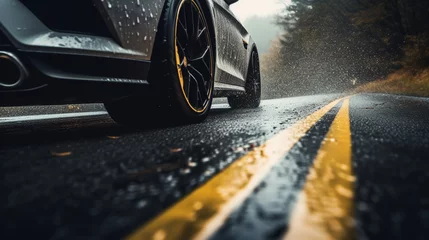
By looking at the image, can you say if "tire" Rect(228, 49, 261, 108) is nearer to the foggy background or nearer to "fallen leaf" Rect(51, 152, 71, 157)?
"fallen leaf" Rect(51, 152, 71, 157)

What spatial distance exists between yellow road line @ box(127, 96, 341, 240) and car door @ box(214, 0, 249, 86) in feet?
8.43

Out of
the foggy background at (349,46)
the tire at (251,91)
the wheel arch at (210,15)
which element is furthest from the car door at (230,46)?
the foggy background at (349,46)

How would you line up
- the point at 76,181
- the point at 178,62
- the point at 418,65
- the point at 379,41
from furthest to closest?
the point at 379,41
the point at 418,65
the point at 178,62
the point at 76,181

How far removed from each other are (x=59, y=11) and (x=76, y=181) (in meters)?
1.24

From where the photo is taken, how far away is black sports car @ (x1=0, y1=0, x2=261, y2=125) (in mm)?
2041

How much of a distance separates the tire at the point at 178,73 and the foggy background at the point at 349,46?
52.9 ft

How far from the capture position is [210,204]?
997mm

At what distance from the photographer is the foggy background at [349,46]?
20.7 meters

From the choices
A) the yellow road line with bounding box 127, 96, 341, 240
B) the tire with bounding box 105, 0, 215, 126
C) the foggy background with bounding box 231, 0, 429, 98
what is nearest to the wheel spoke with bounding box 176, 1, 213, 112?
the tire with bounding box 105, 0, 215, 126

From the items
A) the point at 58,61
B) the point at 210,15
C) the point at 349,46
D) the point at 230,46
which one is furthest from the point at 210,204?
the point at 349,46

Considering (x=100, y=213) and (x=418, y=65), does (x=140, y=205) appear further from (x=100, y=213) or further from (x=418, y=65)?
(x=418, y=65)

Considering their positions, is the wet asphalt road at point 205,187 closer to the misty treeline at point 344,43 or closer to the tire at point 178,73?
the tire at point 178,73

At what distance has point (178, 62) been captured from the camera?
9.59ft

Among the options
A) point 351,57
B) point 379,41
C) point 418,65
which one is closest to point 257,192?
point 418,65
